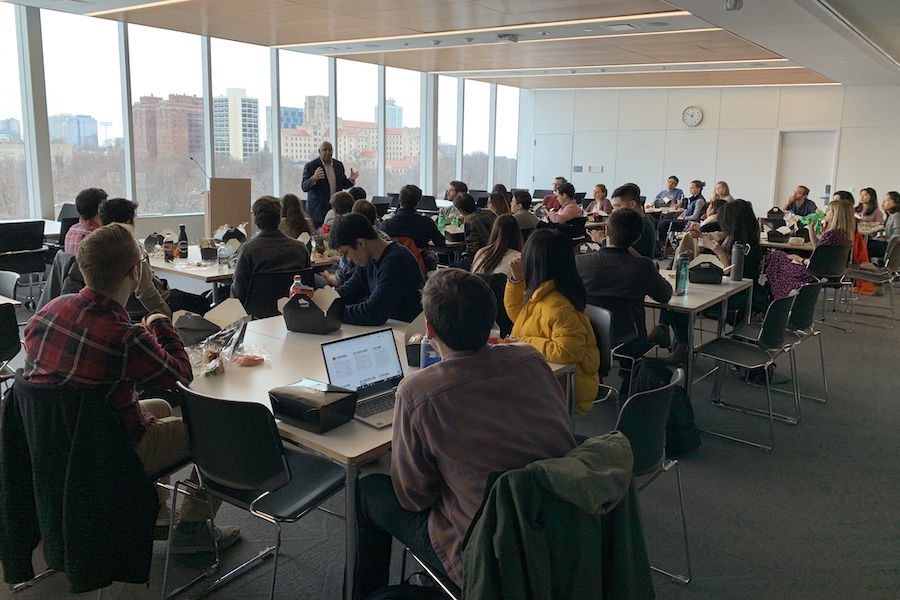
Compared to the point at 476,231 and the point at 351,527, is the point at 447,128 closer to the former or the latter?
the point at 476,231

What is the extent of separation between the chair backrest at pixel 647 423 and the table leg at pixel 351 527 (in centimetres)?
83

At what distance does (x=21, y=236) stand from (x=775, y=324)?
605 centimetres

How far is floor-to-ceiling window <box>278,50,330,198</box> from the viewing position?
10750 mm

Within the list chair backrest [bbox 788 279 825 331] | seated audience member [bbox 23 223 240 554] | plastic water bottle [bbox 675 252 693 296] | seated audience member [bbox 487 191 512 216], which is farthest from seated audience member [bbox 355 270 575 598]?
seated audience member [bbox 487 191 512 216]

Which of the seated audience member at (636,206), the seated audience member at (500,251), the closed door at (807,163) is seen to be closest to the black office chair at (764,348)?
the seated audience member at (500,251)

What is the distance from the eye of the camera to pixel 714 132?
1398 cm

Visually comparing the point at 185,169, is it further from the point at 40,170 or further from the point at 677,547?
the point at 677,547

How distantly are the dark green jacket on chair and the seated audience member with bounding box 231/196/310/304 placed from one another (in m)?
2.98

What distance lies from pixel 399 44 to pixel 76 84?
12.9 ft

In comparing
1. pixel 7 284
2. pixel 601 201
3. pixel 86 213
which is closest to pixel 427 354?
pixel 7 284

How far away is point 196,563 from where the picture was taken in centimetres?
272

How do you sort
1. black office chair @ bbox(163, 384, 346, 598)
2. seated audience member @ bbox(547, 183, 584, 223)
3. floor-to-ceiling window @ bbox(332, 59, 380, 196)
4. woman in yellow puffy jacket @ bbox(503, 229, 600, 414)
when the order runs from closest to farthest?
black office chair @ bbox(163, 384, 346, 598)
woman in yellow puffy jacket @ bbox(503, 229, 600, 414)
seated audience member @ bbox(547, 183, 584, 223)
floor-to-ceiling window @ bbox(332, 59, 380, 196)

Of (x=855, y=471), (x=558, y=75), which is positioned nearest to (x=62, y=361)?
(x=855, y=471)

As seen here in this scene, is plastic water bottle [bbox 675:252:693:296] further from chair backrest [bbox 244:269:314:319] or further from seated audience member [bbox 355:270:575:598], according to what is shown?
seated audience member [bbox 355:270:575:598]
